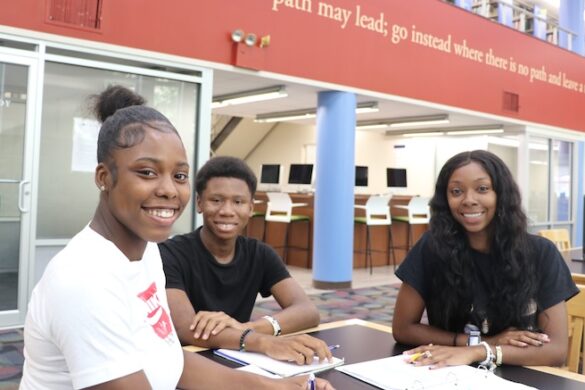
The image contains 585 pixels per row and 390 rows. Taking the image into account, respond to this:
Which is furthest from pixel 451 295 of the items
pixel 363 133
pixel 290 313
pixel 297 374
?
pixel 363 133

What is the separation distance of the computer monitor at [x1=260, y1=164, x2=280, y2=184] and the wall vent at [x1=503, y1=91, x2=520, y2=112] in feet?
11.6

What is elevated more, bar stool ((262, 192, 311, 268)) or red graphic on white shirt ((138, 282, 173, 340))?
bar stool ((262, 192, 311, 268))

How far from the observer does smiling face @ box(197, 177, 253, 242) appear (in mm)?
1876

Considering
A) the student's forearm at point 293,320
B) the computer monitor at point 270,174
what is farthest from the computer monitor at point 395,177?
→ the student's forearm at point 293,320

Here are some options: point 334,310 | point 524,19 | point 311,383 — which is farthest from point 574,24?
point 311,383

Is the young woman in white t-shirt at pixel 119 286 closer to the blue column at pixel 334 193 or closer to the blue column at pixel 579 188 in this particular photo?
the blue column at pixel 334 193

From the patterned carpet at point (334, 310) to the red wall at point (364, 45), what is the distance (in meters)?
2.23

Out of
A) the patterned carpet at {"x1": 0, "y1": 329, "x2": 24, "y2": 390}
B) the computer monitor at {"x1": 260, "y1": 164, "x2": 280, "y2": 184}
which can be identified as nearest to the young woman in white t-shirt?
the patterned carpet at {"x1": 0, "y1": 329, "x2": 24, "y2": 390}

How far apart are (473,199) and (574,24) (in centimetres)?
988

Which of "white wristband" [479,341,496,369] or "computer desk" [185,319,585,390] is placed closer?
"computer desk" [185,319,585,390]

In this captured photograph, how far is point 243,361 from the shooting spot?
1.36 m

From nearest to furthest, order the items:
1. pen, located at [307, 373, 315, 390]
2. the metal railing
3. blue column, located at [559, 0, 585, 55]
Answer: pen, located at [307, 373, 315, 390] → the metal railing → blue column, located at [559, 0, 585, 55]

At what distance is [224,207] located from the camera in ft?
6.20

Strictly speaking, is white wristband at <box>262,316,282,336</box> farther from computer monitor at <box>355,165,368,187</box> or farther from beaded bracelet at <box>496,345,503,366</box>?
computer monitor at <box>355,165,368,187</box>
